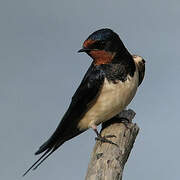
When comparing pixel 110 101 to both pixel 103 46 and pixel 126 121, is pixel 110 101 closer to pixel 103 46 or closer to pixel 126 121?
pixel 126 121

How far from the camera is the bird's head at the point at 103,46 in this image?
9.92ft

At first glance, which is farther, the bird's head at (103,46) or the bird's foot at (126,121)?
the bird's foot at (126,121)

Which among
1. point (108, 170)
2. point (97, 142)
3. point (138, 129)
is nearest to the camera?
point (108, 170)

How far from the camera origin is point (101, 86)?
10.2 feet

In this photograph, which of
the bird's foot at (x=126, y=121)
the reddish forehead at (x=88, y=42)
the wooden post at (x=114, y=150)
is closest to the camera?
the wooden post at (x=114, y=150)

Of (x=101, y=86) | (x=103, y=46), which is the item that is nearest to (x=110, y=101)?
(x=101, y=86)

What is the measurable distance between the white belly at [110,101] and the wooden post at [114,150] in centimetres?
8

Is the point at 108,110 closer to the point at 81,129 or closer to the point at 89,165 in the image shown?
the point at 81,129

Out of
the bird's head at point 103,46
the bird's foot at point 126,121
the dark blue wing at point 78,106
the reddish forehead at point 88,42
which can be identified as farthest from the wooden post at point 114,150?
the reddish forehead at point 88,42

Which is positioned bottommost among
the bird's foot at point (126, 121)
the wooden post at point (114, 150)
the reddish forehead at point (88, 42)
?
the wooden post at point (114, 150)

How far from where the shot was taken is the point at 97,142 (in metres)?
3.02

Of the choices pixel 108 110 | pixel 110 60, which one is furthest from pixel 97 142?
pixel 110 60

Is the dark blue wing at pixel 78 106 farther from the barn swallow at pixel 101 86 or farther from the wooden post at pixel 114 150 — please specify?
the wooden post at pixel 114 150

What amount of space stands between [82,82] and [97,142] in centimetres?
35
